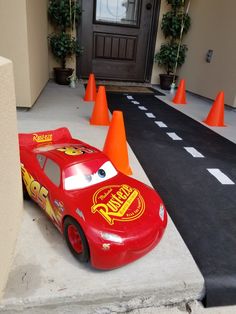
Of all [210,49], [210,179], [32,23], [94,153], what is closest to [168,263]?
[94,153]

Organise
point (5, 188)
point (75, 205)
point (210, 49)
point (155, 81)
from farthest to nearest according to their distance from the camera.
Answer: point (155, 81) < point (210, 49) < point (75, 205) < point (5, 188)

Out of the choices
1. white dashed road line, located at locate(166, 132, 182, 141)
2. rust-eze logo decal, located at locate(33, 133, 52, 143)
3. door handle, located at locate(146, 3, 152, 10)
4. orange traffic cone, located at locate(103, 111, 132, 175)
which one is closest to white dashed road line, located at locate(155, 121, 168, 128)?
white dashed road line, located at locate(166, 132, 182, 141)

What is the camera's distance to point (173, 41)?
550cm

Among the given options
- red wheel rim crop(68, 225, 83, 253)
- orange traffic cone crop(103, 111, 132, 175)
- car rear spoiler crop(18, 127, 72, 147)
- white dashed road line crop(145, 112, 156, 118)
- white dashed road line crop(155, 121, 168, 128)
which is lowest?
white dashed road line crop(155, 121, 168, 128)

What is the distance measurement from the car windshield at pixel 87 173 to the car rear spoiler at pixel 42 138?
43 cm

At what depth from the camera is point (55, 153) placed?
1356mm

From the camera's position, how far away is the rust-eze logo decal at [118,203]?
3.61 ft

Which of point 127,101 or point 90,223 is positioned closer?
point 90,223

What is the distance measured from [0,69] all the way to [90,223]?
0.66 meters

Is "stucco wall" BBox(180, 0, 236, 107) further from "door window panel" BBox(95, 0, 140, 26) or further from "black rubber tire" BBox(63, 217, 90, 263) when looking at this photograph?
"black rubber tire" BBox(63, 217, 90, 263)

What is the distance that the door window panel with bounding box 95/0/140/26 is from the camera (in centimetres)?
502

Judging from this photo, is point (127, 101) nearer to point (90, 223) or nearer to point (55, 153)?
point (55, 153)

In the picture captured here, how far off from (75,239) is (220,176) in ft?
4.35

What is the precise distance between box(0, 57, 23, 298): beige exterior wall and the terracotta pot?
408cm
